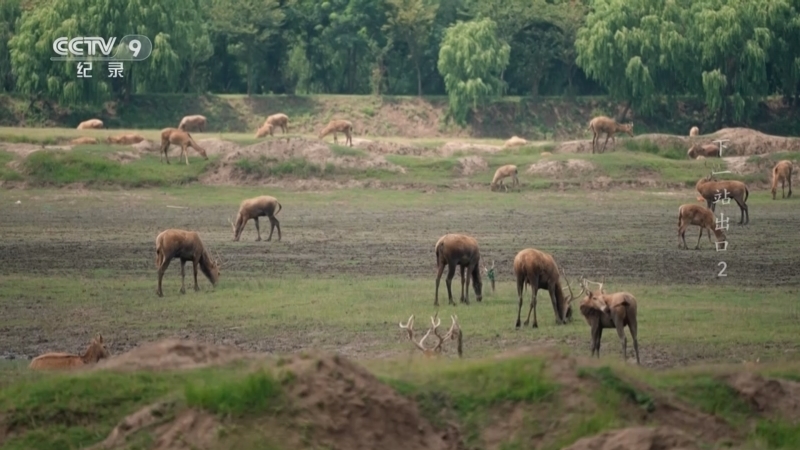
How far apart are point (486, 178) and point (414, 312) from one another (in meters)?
26.1

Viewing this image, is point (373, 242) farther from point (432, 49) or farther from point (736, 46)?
point (432, 49)

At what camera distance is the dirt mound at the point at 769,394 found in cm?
1589

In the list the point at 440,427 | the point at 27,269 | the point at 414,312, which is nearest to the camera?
the point at 440,427

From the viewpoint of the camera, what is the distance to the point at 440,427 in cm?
1505

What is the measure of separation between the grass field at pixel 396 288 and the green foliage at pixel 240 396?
0.02m

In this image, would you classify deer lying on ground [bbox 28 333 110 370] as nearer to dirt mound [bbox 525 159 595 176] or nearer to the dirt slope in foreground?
the dirt slope in foreground

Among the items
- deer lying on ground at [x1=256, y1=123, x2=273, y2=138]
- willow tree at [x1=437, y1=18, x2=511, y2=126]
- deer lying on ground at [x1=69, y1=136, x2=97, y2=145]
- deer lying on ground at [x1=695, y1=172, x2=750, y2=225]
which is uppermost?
willow tree at [x1=437, y1=18, x2=511, y2=126]

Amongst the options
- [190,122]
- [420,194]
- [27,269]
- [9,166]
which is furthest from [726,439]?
[190,122]

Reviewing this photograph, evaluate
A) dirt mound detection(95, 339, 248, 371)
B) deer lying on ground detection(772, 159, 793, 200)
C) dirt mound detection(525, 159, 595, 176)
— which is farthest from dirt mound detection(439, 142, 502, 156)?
dirt mound detection(95, 339, 248, 371)

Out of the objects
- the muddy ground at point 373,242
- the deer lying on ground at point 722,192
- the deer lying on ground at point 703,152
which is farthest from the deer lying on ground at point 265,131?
the deer lying on ground at point 722,192

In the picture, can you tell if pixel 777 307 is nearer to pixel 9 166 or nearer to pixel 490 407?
pixel 490 407

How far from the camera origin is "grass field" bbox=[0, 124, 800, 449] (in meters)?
15.3

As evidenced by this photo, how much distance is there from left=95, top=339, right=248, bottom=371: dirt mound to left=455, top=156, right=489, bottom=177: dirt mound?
3610cm

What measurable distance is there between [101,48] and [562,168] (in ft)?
80.9
